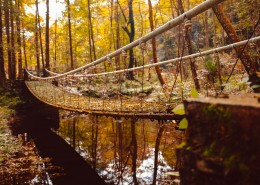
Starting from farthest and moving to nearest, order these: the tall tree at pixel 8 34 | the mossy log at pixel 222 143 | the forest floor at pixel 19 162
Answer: the tall tree at pixel 8 34, the forest floor at pixel 19 162, the mossy log at pixel 222 143

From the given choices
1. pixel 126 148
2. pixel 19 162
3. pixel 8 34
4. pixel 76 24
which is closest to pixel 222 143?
pixel 126 148

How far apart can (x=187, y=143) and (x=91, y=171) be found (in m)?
3.94

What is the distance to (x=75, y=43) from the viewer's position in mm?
17609

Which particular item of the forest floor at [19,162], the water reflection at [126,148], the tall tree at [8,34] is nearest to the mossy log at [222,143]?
the water reflection at [126,148]

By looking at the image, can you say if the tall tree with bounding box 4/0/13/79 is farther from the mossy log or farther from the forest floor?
the mossy log

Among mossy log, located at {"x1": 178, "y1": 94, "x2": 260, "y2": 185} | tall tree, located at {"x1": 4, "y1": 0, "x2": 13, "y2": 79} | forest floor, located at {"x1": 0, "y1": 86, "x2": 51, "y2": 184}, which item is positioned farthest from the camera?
tall tree, located at {"x1": 4, "y1": 0, "x2": 13, "y2": 79}

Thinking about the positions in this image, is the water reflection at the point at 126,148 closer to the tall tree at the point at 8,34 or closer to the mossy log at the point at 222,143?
the mossy log at the point at 222,143

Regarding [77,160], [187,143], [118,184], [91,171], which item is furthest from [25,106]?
[187,143]

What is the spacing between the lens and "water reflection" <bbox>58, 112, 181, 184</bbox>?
397cm

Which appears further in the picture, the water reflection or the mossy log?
the water reflection

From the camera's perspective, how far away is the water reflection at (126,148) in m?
3.97

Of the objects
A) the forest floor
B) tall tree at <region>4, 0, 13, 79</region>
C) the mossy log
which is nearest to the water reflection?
the forest floor

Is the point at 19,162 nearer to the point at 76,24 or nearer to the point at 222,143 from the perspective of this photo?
the point at 222,143

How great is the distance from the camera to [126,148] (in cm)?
514
